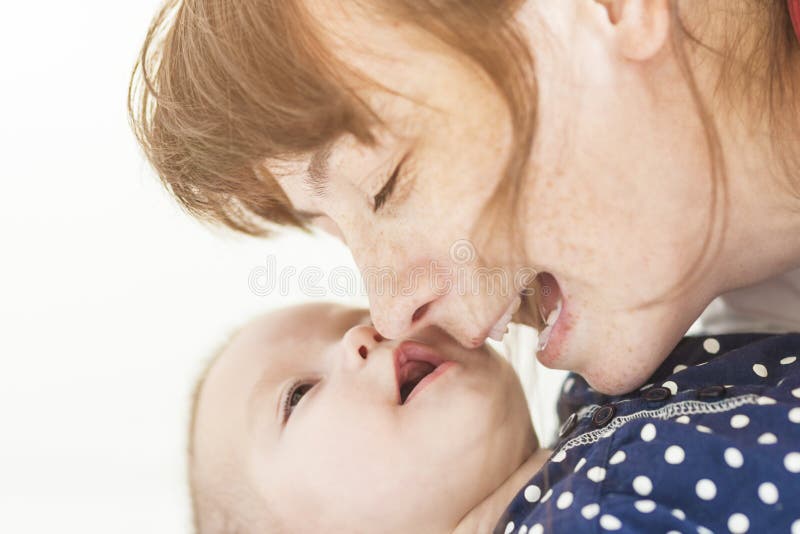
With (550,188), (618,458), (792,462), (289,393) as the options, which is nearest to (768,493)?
(792,462)

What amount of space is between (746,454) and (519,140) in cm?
35

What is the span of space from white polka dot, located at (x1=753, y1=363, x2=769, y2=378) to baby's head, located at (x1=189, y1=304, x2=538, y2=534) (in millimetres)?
267

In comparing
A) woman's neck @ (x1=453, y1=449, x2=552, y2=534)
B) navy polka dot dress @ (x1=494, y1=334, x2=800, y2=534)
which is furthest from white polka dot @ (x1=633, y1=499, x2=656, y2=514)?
woman's neck @ (x1=453, y1=449, x2=552, y2=534)

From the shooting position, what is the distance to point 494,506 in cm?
108

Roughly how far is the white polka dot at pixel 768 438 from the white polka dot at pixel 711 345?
23 cm

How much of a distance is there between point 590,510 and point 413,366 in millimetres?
342

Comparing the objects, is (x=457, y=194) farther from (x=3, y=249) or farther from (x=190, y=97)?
(x=3, y=249)

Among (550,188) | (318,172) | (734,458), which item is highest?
(318,172)

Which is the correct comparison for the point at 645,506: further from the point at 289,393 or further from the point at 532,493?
the point at 289,393

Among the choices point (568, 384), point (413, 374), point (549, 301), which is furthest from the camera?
point (568, 384)

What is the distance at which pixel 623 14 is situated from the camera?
2.86ft

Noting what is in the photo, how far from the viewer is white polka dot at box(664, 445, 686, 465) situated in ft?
2.93

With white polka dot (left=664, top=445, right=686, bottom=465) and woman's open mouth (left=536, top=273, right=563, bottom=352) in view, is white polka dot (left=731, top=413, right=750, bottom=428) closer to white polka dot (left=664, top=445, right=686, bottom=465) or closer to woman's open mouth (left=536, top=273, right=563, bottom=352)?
white polka dot (left=664, top=445, right=686, bottom=465)

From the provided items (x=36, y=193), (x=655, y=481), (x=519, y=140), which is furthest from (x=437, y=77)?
(x=36, y=193)
